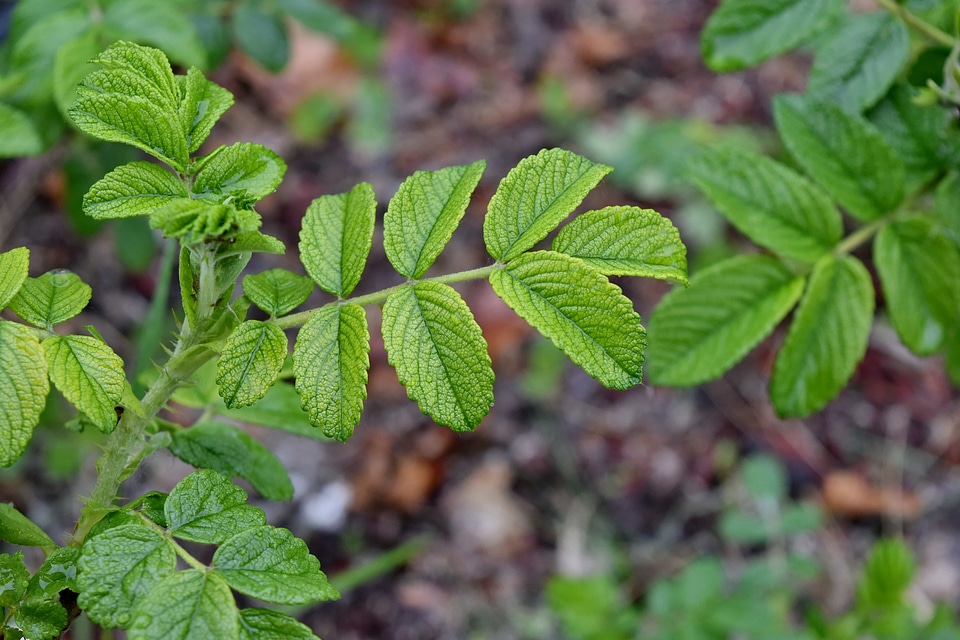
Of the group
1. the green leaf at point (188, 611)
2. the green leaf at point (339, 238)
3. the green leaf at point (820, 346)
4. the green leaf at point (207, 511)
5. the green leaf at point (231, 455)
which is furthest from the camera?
the green leaf at point (820, 346)

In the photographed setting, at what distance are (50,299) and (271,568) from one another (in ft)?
1.39

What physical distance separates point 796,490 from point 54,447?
2.62 metres

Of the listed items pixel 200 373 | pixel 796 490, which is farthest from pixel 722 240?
pixel 200 373

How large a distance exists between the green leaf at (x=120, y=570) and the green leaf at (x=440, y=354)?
334 millimetres

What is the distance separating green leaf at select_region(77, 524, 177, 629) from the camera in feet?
2.81

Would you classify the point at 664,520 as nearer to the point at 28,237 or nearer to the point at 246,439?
the point at 246,439

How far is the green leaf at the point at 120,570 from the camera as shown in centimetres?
86

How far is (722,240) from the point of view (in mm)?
3377

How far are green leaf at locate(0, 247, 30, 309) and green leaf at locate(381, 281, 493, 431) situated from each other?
42 cm

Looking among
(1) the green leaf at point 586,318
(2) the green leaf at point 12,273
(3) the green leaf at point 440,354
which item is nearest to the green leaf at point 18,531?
(2) the green leaf at point 12,273

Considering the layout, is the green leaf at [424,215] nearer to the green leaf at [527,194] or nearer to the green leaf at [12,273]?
the green leaf at [527,194]

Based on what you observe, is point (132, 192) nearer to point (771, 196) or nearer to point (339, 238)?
point (339, 238)

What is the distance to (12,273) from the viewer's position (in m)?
0.93

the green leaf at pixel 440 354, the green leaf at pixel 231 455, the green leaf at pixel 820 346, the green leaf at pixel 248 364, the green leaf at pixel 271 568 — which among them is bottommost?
the green leaf at pixel 820 346
